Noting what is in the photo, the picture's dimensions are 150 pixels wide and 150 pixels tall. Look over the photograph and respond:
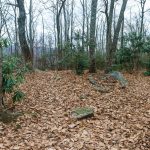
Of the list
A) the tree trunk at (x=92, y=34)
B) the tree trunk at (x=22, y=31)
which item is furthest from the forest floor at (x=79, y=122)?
the tree trunk at (x=22, y=31)

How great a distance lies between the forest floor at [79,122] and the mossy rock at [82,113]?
0.14m

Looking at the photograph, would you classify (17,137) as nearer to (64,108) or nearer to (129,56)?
(64,108)

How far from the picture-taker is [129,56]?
718 inches

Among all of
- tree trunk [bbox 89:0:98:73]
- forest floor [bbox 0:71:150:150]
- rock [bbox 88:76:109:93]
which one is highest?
tree trunk [bbox 89:0:98:73]

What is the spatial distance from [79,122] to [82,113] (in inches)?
19.5

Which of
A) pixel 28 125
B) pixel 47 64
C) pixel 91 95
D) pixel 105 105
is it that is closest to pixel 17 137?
pixel 28 125

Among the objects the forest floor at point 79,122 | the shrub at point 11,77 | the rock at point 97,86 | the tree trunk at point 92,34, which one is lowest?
the forest floor at point 79,122

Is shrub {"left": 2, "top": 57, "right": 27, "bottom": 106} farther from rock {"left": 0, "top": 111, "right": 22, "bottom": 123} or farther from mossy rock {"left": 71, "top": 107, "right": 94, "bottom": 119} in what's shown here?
mossy rock {"left": 71, "top": 107, "right": 94, "bottom": 119}

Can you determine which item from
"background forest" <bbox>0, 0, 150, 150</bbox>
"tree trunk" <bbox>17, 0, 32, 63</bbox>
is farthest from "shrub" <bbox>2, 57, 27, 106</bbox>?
"tree trunk" <bbox>17, 0, 32, 63</bbox>

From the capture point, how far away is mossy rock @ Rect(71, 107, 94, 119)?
773 centimetres

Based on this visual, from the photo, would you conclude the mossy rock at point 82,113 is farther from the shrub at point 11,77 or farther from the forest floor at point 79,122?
the shrub at point 11,77

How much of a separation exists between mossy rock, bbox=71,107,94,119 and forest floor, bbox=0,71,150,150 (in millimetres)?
138

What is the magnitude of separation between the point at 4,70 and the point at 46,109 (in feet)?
5.48

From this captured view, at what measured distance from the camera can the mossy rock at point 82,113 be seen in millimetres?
7730
